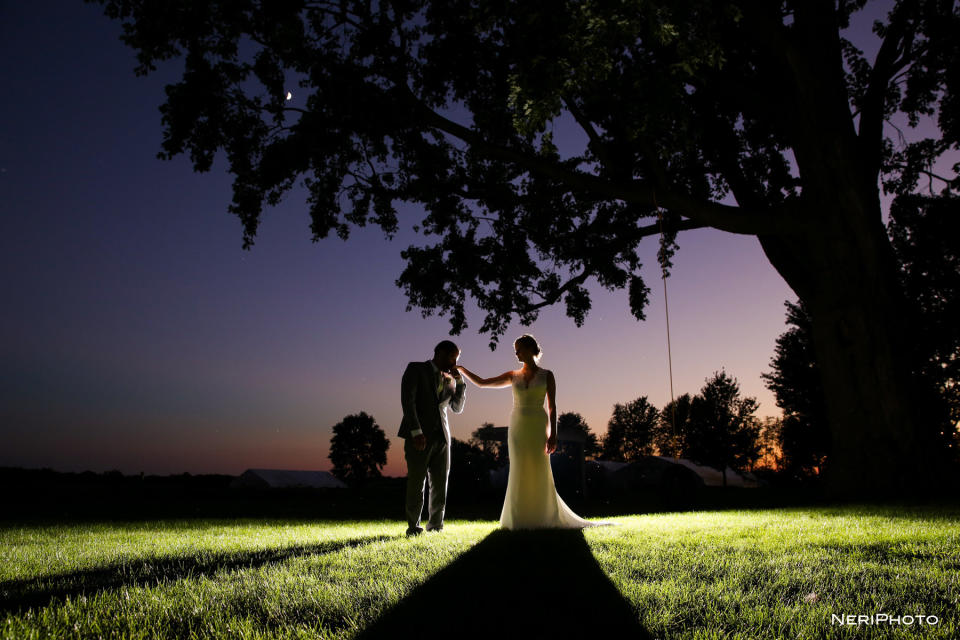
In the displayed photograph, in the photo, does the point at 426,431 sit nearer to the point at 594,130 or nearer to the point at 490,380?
the point at 490,380

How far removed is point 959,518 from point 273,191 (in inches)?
507

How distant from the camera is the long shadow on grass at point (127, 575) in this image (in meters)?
3.41

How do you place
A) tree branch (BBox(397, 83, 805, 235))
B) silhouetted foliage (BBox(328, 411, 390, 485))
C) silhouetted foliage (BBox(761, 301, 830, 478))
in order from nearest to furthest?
tree branch (BBox(397, 83, 805, 235))
silhouetted foliage (BBox(761, 301, 830, 478))
silhouetted foliage (BBox(328, 411, 390, 485))

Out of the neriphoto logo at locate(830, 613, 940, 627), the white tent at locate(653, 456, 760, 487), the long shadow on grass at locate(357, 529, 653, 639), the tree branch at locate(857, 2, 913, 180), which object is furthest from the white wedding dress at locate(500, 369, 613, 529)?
the white tent at locate(653, 456, 760, 487)

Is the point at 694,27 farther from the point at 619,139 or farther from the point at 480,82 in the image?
the point at 480,82

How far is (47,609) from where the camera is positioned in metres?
2.97

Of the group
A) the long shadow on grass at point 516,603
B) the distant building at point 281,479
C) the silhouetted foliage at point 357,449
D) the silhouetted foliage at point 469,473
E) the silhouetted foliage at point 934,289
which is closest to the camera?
the long shadow on grass at point 516,603

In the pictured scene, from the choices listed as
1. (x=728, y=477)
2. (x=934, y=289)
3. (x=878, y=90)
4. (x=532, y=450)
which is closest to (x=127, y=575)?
(x=532, y=450)

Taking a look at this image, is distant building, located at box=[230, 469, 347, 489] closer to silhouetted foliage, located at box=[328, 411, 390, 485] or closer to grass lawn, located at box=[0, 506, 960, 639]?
silhouetted foliage, located at box=[328, 411, 390, 485]

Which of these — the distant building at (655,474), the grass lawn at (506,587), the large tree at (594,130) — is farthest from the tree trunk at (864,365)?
the distant building at (655,474)

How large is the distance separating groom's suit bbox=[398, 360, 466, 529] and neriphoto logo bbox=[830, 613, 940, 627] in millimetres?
4895

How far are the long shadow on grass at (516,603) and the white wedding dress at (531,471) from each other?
269cm

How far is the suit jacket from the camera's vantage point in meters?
6.96

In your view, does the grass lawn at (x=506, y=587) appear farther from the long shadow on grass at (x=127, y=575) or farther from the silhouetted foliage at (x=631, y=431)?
the silhouetted foliage at (x=631, y=431)
